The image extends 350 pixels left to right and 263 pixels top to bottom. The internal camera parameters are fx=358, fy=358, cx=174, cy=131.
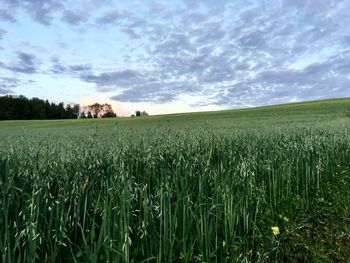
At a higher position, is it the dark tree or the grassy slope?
the dark tree

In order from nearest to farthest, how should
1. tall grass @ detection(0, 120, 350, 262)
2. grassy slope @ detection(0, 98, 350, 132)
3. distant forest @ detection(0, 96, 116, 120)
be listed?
tall grass @ detection(0, 120, 350, 262)
grassy slope @ detection(0, 98, 350, 132)
distant forest @ detection(0, 96, 116, 120)

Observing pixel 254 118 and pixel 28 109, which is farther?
pixel 28 109

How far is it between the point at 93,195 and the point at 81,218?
0.95 feet

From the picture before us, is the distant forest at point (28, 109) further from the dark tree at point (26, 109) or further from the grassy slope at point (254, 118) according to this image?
the grassy slope at point (254, 118)

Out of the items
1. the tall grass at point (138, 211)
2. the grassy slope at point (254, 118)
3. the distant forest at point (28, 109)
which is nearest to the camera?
the tall grass at point (138, 211)

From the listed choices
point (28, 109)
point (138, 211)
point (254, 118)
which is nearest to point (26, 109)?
point (28, 109)

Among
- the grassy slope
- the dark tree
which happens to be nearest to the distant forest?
the dark tree

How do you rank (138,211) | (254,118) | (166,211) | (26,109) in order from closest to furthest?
(166,211) < (138,211) < (254,118) < (26,109)

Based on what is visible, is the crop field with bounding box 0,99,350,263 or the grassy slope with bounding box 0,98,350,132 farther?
the grassy slope with bounding box 0,98,350,132

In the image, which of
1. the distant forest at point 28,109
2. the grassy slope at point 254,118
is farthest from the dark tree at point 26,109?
the grassy slope at point 254,118

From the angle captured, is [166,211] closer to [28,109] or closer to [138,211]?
[138,211]

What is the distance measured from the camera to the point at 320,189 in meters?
6.07

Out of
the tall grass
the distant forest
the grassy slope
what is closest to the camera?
the tall grass

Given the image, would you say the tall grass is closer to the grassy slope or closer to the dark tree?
the grassy slope
